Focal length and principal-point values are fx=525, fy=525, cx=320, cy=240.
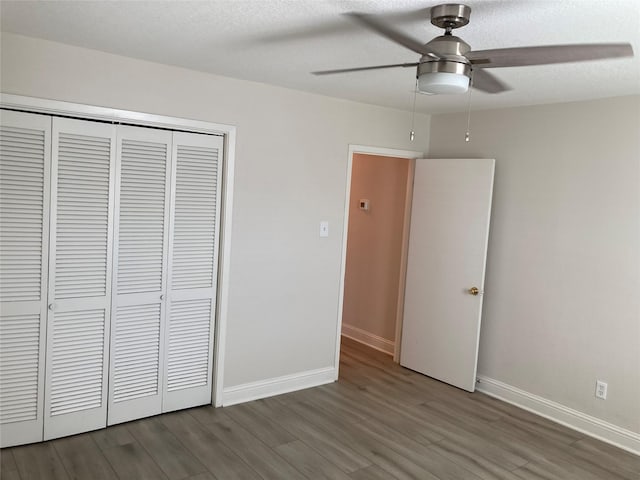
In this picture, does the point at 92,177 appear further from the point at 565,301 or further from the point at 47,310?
the point at 565,301

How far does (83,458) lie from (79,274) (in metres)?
1.07

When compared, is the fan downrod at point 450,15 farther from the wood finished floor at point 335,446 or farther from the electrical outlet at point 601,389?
the electrical outlet at point 601,389

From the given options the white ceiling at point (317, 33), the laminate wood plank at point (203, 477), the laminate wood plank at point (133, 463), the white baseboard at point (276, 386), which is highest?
the white ceiling at point (317, 33)

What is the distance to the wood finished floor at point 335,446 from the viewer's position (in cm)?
299

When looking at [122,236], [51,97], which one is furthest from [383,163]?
[51,97]

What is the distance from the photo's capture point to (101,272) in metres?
3.29

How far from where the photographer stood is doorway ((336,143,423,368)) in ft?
17.1

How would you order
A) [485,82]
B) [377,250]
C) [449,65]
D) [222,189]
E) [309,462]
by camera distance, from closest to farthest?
[449,65], [485,82], [309,462], [222,189], [377,250]

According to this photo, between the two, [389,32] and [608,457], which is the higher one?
[389,32]

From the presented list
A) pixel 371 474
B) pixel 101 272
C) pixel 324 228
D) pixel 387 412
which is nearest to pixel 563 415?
pixel 387 412

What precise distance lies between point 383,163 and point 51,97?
3.26 meters

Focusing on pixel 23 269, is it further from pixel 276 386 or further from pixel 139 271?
pixel 276 386

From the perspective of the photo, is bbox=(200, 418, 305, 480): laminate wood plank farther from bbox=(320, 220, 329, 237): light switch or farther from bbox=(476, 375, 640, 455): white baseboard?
bbox=(476, 375, 640, 455): white baseboard

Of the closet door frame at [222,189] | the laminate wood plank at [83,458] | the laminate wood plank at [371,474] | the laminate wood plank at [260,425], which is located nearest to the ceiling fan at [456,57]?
the closet door frame at [222,189]
